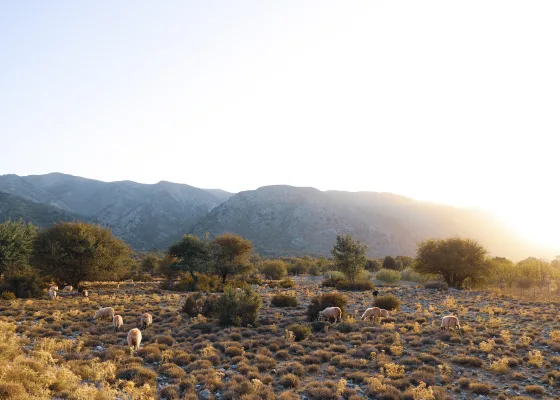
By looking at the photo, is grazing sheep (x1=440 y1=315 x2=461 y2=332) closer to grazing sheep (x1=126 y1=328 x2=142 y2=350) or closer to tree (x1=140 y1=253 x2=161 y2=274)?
grazing sheep (x1=126 y1=328 x2=142 y2=350)

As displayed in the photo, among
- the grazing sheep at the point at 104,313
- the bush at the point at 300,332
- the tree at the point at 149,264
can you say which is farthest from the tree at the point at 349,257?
the tree at the point at 149,264

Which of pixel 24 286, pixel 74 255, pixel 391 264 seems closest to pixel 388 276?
pixel 391 264

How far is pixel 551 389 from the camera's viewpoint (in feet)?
35.9

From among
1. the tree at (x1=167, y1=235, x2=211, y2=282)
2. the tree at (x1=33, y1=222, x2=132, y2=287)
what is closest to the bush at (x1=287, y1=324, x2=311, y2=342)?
the tree at (x1=33, y1=222, x2=132, y2=287)

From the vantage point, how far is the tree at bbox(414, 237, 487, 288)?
41.6 m

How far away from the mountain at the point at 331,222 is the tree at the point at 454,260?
8054 cm

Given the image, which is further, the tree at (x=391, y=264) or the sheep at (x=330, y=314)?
the tree at (x=391, y=264)

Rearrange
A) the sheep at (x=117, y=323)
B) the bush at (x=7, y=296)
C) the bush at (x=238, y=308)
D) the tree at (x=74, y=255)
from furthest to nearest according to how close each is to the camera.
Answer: the tree at (x=74, y=255), the bush at (x=7, y=296), the bush at (x=238, y=308), the sheep at (x=117, y=323)

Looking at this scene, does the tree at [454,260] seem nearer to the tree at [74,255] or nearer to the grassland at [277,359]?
the grassland at [277,359]

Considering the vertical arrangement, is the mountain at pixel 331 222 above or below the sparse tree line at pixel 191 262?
above

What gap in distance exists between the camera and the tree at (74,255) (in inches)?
1332

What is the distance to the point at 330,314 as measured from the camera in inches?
801

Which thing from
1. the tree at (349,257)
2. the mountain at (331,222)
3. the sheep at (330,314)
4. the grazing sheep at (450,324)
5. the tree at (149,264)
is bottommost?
the tree at (149,264)

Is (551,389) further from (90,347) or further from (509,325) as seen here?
(90,347)
